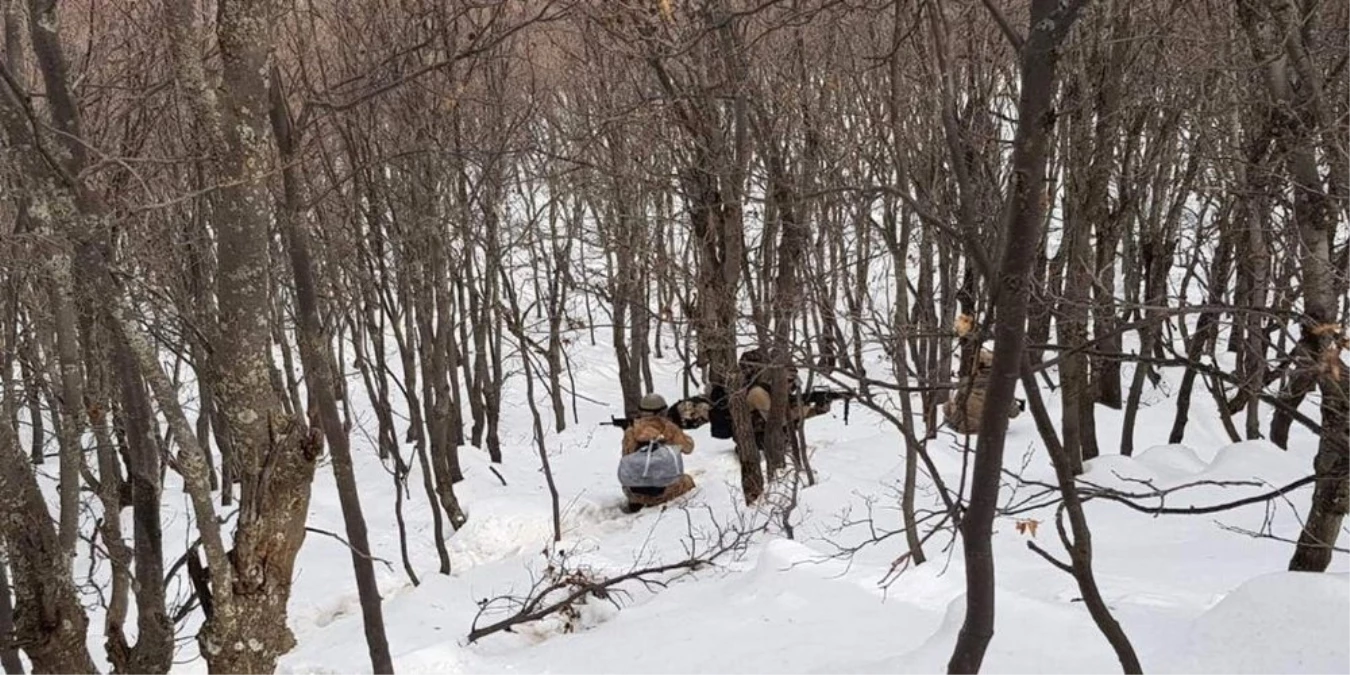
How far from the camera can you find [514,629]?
7438mm

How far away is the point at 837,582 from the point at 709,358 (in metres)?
6.36

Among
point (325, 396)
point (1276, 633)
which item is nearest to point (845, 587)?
point (1276, 633)

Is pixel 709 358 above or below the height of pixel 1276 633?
above

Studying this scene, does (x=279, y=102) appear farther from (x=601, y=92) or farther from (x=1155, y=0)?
(x=601, y=92)

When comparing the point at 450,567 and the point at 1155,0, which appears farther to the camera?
the point at 450,567

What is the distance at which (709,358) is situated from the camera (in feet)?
39.4

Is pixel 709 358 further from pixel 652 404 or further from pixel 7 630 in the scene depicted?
pixel 7 630

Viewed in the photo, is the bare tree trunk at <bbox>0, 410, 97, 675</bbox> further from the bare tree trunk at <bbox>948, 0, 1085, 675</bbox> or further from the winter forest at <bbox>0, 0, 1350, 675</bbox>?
the bare tree trunk at <bbox>948, 0, 1085, 675</bbox>

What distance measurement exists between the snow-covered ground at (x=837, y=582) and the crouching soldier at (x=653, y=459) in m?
0.21

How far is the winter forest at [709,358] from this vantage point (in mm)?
3404

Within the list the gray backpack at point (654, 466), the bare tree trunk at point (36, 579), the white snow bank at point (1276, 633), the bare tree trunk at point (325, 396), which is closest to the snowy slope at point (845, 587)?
the white snow bank at point (1276, 633)

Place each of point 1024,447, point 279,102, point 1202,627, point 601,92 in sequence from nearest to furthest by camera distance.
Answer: point 1202,627 → point 279,102 → point 1024,447 → point 601,92

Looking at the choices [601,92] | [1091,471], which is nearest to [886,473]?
[1091,471]

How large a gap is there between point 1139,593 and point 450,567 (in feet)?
23.4
